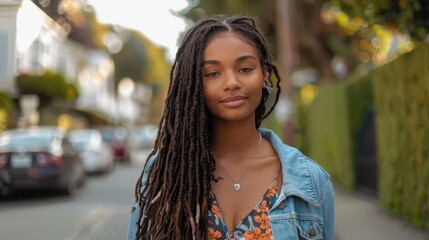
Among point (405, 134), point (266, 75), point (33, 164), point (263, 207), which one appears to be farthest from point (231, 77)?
point (33, 164)

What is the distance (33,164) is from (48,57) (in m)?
22.1

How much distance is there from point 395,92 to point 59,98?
22.8m

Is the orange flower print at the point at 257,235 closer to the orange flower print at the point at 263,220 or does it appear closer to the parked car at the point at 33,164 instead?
the orange flower print at the point at 263,220

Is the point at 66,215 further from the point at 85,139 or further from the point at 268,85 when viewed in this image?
the point at 85,139

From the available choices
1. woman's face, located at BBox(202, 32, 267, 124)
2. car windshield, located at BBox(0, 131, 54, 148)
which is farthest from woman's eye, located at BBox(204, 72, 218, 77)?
car windshield, located at BBox(0, 131, 54, 148)

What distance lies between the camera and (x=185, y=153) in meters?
2.09

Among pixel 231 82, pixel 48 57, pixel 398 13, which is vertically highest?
pixel 48 57

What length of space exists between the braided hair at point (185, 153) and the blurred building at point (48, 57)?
6526 millimetres

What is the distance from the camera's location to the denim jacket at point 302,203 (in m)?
1.97

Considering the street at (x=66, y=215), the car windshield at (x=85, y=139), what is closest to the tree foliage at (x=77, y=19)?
the car windshield at (x=85, y=139)

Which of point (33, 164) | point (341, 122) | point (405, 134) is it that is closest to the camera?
point (405, 134)

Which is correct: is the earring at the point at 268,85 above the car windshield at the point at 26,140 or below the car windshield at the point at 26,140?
above

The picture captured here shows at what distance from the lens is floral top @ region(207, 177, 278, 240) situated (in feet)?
6.52

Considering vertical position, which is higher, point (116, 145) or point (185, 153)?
point (185, 153)
